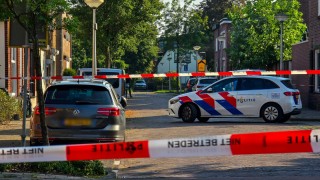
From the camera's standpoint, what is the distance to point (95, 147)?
684 cm

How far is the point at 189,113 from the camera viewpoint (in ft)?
65.7

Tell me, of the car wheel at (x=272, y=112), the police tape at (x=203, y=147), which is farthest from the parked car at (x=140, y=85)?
the police tape at (x=203, y=147)

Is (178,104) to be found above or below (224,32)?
below

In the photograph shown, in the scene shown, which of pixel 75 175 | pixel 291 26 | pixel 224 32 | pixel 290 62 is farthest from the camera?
pixel 224 32

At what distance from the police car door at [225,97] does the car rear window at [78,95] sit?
28.2 ft

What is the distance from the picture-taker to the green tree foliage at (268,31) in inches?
1331

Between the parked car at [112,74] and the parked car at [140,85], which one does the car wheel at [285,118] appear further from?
the parked car at [140,85]

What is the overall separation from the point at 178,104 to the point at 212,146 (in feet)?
44.5

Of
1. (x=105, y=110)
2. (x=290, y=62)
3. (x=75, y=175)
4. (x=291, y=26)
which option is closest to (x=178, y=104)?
(x=105, y=110)

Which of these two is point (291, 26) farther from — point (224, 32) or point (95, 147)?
point (95, 147)

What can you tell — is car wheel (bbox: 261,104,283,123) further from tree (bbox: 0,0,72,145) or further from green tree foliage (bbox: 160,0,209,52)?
green tree foliage (bbox: 160,0,209,52)

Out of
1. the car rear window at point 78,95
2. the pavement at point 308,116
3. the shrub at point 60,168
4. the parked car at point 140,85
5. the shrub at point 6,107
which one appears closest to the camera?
the shrub at point 60,168

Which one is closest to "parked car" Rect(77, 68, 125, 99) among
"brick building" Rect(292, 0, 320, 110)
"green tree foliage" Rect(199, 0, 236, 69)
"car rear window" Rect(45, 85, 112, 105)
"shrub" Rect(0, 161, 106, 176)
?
"brick building" Rect(292, 0, 320, 110)

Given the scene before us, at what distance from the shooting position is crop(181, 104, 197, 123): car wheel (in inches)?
786
